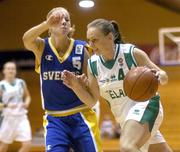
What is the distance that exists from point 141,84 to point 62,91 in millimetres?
741

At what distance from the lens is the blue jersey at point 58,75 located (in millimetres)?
3834

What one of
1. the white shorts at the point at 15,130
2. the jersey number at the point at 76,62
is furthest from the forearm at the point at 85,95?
the white shorts at the point at 15,130

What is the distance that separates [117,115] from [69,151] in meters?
0.52

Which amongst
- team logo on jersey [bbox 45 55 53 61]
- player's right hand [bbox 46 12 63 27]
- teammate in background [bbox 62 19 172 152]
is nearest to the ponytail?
teammate in background [bbox 62 19 172 152]

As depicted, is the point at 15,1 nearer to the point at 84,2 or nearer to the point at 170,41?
the point at 84,2

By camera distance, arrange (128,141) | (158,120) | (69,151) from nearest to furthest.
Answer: (128,141)
(158,120)
(69,151)

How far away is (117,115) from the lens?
3766 mm

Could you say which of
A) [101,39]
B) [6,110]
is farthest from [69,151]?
[6,110]

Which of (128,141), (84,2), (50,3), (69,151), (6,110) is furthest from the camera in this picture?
(50,3)

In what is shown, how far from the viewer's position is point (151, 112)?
354 cm

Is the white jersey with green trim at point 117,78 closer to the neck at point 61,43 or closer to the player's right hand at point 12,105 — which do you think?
the neck at point 61,43

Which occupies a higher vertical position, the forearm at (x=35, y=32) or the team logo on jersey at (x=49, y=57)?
the forearm at (x=35, y=32)

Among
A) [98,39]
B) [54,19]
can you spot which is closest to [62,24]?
[54,19]

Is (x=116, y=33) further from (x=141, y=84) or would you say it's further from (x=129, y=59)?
(x=141, y=84)
